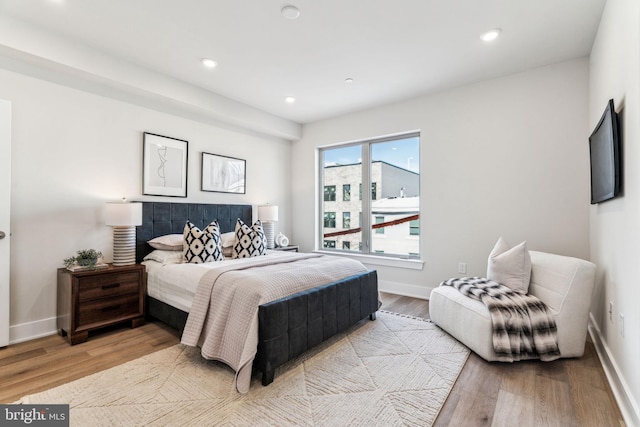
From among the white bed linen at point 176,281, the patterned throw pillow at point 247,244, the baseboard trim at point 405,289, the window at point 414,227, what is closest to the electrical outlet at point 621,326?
the baseboard trim at point 405,289

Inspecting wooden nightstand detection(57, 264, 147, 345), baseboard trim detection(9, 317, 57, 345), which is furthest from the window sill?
baseboard trim detection(9, 317, 57, 345)

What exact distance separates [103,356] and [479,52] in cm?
416

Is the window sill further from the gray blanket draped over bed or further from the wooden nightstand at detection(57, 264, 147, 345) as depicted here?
the wooden nightstand at detection(57, 264, 147, 345)

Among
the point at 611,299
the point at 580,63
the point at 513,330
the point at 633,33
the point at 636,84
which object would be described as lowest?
the point at 513,330

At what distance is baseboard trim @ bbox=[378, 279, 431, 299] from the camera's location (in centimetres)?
399

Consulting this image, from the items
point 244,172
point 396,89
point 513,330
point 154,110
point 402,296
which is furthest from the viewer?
point 244,172

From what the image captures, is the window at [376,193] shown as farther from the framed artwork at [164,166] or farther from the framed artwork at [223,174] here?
the framed artwork at [164,166]

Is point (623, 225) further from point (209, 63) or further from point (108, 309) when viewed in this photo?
point (108, 309)

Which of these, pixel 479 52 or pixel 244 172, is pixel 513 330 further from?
pixel 244 172

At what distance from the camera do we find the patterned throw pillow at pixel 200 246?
3.10m

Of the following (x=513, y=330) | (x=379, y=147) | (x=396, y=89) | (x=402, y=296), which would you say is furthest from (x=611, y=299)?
(x=379, y=147)

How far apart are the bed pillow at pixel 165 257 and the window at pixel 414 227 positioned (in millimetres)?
2934

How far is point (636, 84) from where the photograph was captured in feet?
5.15

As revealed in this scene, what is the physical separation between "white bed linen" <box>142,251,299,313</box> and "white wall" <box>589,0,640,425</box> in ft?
9.06
